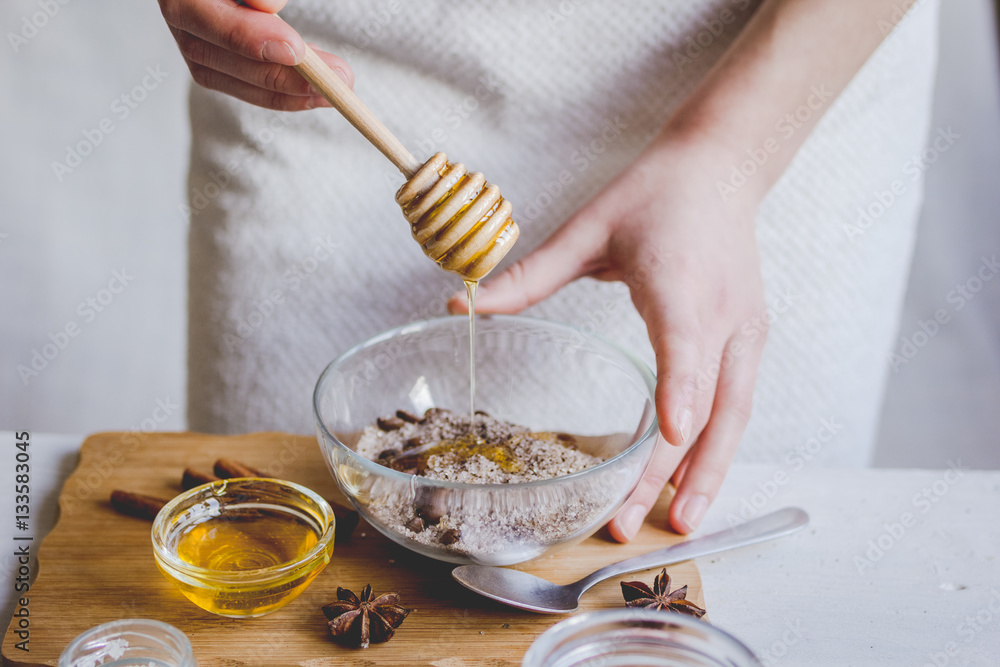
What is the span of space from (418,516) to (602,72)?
2.92 ft

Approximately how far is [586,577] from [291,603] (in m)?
0.36

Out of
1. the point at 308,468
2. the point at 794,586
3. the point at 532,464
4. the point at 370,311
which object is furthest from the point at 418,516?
the point at 370,311

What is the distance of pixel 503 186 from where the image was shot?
4.80 ft

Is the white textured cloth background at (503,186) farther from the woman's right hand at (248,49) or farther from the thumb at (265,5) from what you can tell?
the thumb at (265,5)

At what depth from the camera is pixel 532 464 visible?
100cm

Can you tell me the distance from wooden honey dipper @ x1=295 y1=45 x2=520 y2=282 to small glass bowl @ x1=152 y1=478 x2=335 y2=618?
0.36 m

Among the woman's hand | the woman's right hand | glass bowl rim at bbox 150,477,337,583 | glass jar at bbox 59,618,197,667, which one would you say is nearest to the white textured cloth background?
the woman's hand

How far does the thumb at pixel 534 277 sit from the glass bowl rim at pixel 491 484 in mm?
24

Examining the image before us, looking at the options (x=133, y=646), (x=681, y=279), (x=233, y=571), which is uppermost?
(x=681, y=279)

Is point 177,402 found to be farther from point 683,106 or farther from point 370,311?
point 683,106

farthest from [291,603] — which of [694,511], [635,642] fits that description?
[694,511]

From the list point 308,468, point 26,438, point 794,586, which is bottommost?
point 26,438

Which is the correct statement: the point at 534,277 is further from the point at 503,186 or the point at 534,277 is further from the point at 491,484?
the point at 491,484

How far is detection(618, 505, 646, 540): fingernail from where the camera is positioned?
106 centimetres
